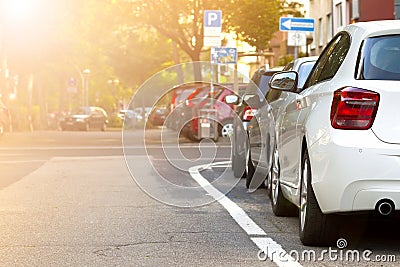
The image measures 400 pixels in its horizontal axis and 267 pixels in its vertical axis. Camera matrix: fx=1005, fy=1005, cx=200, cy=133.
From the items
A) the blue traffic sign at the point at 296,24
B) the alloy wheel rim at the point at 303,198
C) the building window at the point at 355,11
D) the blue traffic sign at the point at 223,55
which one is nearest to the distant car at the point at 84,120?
the building window at the point at 355,11

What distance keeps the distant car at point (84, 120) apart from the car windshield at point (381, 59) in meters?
47.9

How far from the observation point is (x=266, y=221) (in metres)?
9.30

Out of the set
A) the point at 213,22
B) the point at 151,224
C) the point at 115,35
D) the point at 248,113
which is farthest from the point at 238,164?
the point at 115,35

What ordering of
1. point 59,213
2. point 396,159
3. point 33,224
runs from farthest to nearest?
point 59,213
point 33,224
point 396,159

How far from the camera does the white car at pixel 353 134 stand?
6.66 m

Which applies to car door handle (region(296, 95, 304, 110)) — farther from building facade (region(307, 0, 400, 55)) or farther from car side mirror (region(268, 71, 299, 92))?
building facade (region(307, 0, 400, 55))

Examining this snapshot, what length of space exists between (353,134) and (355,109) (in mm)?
173

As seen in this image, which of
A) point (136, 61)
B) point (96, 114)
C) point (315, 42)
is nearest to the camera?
point (315, 42)

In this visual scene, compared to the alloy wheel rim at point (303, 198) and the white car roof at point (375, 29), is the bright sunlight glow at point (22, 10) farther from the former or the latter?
the white car roof at point (375, 29)

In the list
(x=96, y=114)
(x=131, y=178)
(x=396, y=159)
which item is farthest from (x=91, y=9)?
(x=396, y=159)

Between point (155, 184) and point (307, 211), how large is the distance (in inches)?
246

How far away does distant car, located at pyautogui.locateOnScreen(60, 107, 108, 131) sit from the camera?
179 feet

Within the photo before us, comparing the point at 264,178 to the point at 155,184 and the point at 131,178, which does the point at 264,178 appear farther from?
the point at 131,178

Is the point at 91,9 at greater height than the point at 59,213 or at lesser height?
greater
